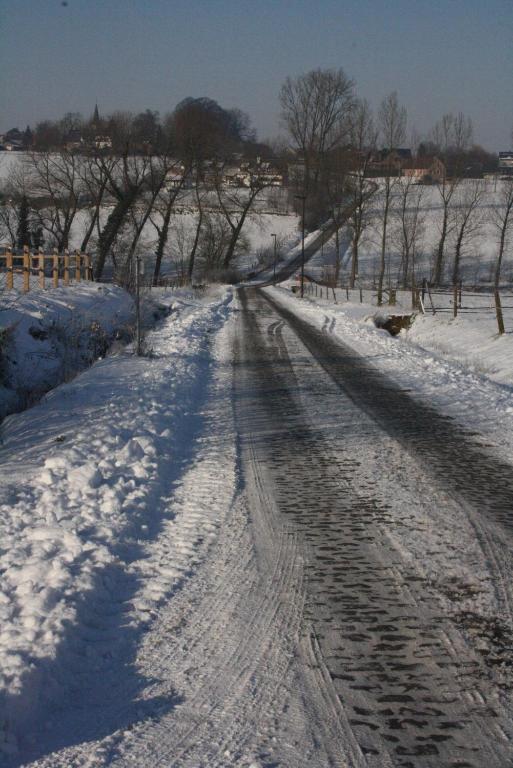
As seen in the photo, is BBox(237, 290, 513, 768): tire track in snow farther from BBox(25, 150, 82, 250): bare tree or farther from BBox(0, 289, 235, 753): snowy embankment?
BBox(25, 150, 82, 250): bare tree

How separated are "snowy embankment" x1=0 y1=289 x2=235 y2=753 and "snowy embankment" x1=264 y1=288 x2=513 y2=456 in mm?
4152

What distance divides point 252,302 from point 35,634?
4138cm

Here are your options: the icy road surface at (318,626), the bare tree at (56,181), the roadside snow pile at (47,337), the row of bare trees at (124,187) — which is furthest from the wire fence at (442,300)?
the bare tree at (56,181)

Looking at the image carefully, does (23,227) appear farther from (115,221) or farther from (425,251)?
(425,251)

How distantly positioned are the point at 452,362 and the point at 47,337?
10.0 meters

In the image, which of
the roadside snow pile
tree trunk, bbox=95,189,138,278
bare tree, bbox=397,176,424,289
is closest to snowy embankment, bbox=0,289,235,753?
the roadside snow pile

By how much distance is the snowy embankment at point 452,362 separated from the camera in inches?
475

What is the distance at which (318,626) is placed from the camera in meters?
4.69

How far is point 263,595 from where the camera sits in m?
5.16

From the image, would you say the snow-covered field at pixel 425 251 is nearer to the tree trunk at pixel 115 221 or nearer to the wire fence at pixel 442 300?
the wire fence at pixel 442 300

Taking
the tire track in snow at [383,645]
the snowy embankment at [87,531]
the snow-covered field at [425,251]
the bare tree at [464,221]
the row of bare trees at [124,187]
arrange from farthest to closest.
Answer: the snow-covered field at [425,251], the bare tree at [464,221], the row of bare trees at [124,187], the snowy embankment at [87,531], the tire track in snow at [383,645]

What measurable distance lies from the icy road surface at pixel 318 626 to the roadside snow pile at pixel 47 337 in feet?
25.5

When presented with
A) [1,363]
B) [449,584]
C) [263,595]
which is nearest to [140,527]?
[263,595]

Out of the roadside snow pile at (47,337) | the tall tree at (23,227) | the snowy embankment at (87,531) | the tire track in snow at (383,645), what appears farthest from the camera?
the tall tree at (23,227)
